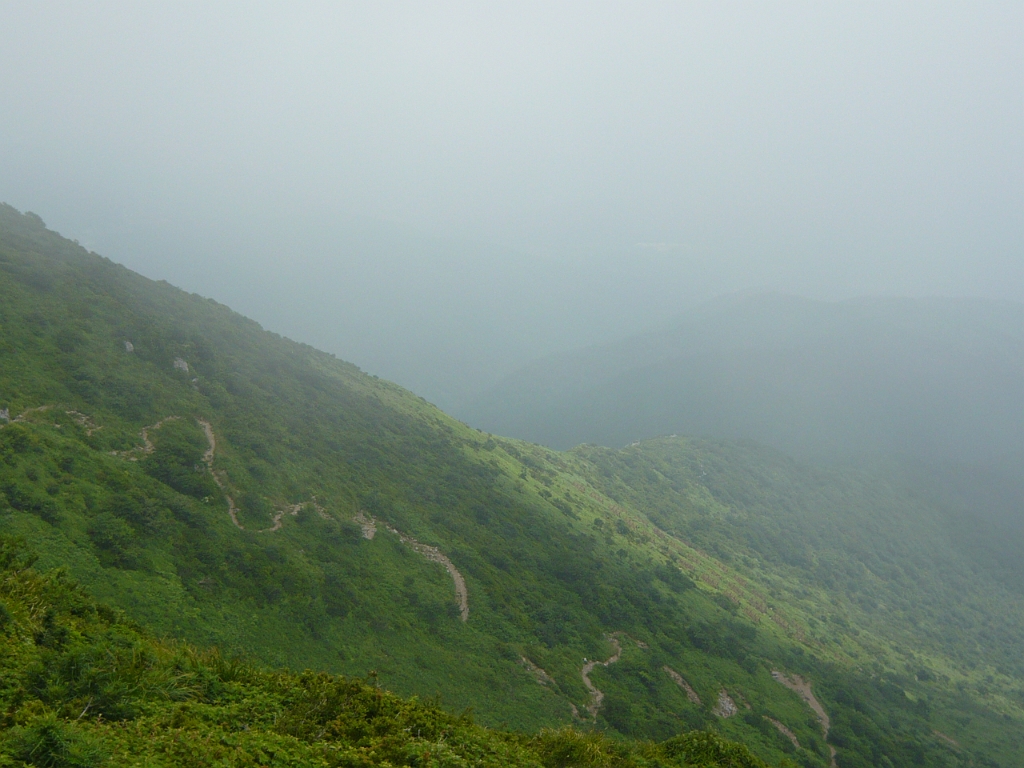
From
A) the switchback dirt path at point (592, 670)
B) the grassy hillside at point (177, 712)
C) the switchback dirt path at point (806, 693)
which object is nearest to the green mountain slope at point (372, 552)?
the switchback dirt path at point (592, 670)

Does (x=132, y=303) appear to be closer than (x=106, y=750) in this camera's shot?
No

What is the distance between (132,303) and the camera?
61594 millimetres

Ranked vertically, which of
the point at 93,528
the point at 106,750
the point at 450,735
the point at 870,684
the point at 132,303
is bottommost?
the point at 870,684

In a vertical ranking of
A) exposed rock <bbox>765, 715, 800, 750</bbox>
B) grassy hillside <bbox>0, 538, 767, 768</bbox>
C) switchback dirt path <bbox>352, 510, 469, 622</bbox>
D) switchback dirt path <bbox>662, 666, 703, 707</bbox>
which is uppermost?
grassy hillside <bbox>0, 538, 767, 768</bbox>

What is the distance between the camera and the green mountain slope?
105 ft

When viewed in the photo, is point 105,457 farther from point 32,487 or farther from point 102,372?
point 102,372

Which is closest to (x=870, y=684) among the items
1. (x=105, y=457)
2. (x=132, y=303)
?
(x=105, y=457)

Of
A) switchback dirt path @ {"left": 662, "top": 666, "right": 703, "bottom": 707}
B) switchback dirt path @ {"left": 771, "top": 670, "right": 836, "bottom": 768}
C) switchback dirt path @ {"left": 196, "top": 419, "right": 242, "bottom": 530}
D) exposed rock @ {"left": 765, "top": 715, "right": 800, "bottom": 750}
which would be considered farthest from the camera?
switchback dirt path @ {"left": 771, "top": 670, "right": 836, "bottom": 768}

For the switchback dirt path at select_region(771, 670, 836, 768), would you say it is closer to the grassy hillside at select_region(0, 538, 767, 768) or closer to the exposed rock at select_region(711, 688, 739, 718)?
the exposed rock at select_region(711, 688, 739, 718)

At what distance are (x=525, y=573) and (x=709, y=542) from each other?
82.8m

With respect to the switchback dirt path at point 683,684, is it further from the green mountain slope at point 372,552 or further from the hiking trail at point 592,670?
the hiking trail at point 592,670

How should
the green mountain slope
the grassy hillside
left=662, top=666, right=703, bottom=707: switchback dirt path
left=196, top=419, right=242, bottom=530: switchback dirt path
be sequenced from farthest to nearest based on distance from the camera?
left=662, top=666, right=703, bottom=707: switchback dirt path
left=196, top=419, right=242, bottom=530: switchback dirt path
the green mountain slope
the grassy hillside

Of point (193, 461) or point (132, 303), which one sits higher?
point (132, 303)

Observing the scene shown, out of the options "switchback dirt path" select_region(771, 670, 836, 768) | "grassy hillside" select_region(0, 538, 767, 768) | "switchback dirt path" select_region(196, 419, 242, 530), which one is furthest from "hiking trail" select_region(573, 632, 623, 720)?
"switchback dirt path" select_region(196, 419, 242, 530)
